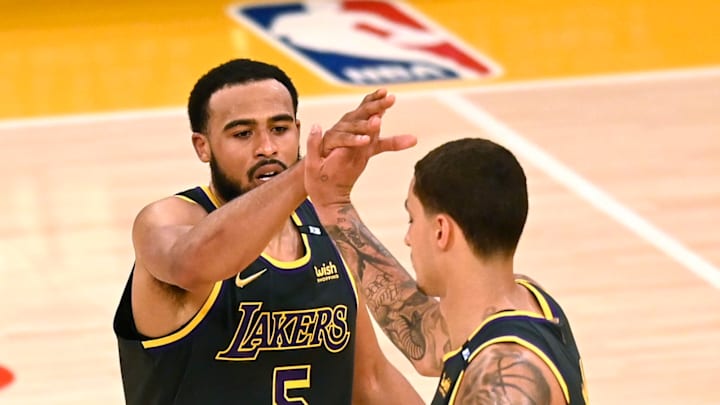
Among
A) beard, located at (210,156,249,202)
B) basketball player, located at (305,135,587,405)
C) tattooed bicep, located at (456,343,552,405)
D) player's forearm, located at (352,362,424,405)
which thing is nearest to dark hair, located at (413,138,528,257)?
basketball player, located at (305,135,587,405)

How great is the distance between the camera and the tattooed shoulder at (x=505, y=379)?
3.17 meters

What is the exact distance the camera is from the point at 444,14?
1263 cm

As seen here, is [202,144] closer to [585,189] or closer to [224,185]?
[224,185]

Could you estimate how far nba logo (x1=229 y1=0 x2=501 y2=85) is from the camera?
37.8ft

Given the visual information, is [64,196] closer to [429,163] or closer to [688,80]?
[688,80]

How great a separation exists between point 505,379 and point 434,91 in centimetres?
812

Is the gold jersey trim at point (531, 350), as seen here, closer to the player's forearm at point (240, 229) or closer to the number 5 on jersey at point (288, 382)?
the player's forearm at point (240, 229)

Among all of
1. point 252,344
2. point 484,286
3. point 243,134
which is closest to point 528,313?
point 484,286

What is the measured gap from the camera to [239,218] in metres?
3.85

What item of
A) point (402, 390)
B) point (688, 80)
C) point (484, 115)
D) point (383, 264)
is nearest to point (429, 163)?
point (383, 264)

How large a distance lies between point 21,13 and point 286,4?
221 cm

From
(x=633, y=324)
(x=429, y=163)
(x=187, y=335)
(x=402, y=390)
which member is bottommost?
(x=633, y=324)

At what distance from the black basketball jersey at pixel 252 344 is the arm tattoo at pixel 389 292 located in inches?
10.1

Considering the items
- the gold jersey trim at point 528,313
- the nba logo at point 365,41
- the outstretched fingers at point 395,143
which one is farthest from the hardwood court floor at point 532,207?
the gold jersey trim at point 528,313
